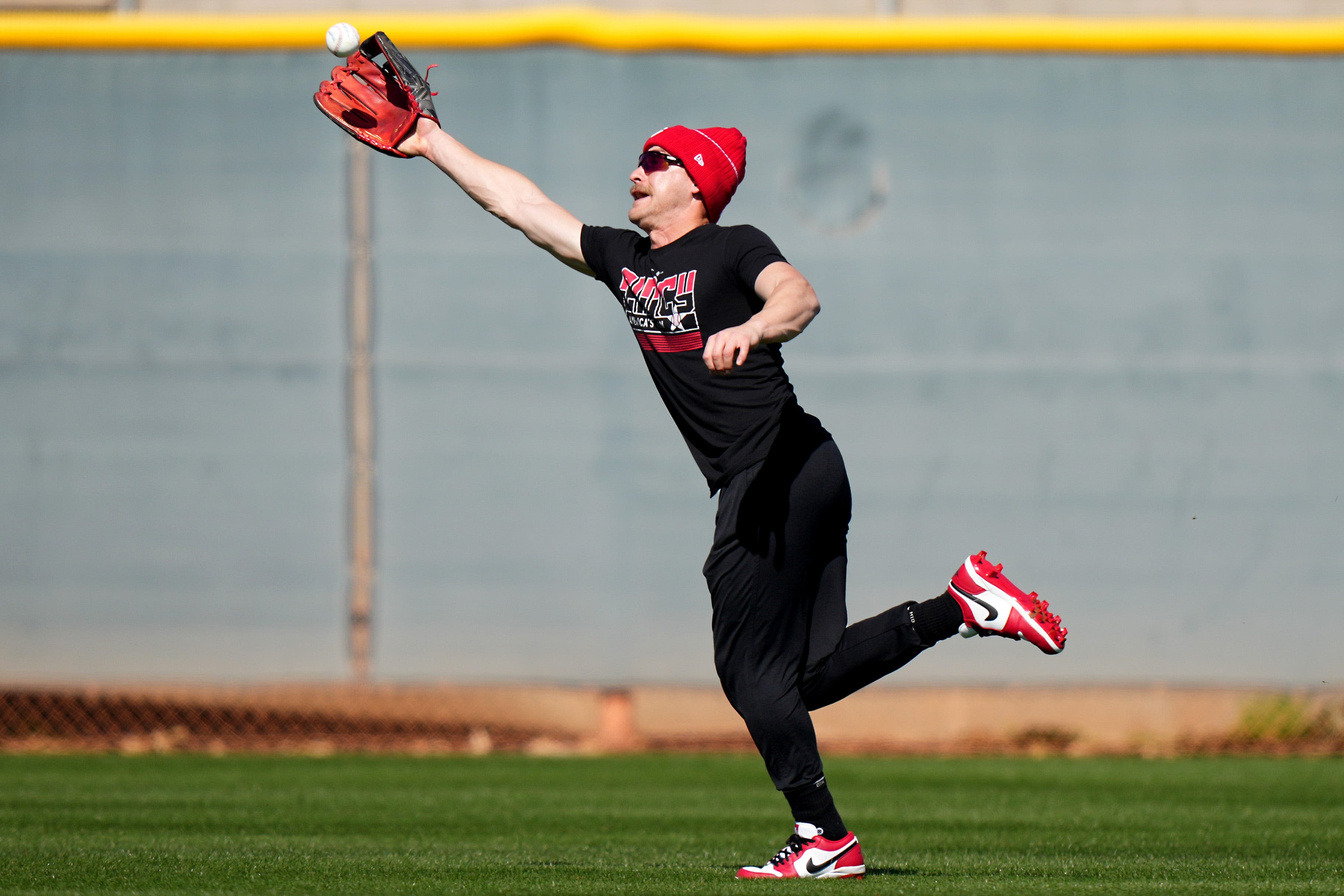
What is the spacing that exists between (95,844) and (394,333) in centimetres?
480

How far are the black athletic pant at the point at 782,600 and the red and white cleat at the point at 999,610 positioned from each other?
0.30 metres

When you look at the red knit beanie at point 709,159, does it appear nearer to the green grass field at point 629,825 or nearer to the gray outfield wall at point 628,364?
the green grass field at point 629,825

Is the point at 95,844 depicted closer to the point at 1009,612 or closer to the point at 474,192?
the point at 474,192

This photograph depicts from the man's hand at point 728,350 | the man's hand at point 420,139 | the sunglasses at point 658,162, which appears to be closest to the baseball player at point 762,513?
the sunglasses at point 658,162

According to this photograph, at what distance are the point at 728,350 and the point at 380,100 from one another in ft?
6.81

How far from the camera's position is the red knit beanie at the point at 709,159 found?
4.65 meters

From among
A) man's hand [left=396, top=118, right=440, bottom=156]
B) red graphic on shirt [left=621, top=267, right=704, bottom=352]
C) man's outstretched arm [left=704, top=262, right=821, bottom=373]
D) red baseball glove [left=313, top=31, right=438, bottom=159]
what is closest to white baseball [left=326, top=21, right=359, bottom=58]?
red baseball glove [left=313, top=31, right=438, bottom=159]

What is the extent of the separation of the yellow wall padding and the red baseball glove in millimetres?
4482

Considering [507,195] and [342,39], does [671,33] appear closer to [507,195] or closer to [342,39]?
[342,39]

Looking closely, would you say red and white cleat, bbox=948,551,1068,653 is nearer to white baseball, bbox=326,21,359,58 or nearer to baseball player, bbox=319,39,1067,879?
baseball player, bbox=319,39,1067,879

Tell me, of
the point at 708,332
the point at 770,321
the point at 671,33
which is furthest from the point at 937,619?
the point at 671,33

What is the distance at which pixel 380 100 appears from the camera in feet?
17.6

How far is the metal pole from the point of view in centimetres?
972

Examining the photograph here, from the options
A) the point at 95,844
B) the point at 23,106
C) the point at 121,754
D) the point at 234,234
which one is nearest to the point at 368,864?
the point at 95,844
